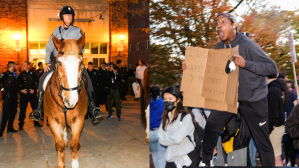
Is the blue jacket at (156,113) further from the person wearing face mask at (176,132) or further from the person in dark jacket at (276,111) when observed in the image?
the person in dark jacket at (276,111)

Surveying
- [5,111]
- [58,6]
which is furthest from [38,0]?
[5,111]

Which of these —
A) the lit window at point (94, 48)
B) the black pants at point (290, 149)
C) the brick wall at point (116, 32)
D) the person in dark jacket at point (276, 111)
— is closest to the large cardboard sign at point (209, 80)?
the person in dark jacket at point (276, 111)

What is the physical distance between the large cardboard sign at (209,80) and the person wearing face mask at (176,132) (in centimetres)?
15

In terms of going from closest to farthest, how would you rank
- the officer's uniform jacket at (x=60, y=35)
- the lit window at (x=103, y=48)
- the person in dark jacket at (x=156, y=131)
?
the person in dark jacket at (x=156, y=131) → the officer's uniform jacket at (x=60, y=35) → the lit window at (x=103, y=48)

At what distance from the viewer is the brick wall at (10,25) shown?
14094 millimetres

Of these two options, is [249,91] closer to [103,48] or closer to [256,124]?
[256,124]

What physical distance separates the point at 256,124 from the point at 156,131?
1.53 meters

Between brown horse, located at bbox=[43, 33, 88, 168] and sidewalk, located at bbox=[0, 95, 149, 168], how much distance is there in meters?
0.70

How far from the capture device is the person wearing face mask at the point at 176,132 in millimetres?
3439

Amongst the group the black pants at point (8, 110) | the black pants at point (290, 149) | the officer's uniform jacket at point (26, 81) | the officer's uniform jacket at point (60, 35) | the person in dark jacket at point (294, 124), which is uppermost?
the officer's uniform jacket at point (60, 35)

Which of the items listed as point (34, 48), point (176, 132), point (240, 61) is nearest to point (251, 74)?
point (240, 61)

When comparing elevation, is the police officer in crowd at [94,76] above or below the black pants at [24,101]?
above

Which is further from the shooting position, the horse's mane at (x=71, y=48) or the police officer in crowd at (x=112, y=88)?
the police officer in crowd at (x=112, y=88)

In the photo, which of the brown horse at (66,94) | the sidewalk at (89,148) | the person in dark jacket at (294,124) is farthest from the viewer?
the sidewalk at (89,148)
